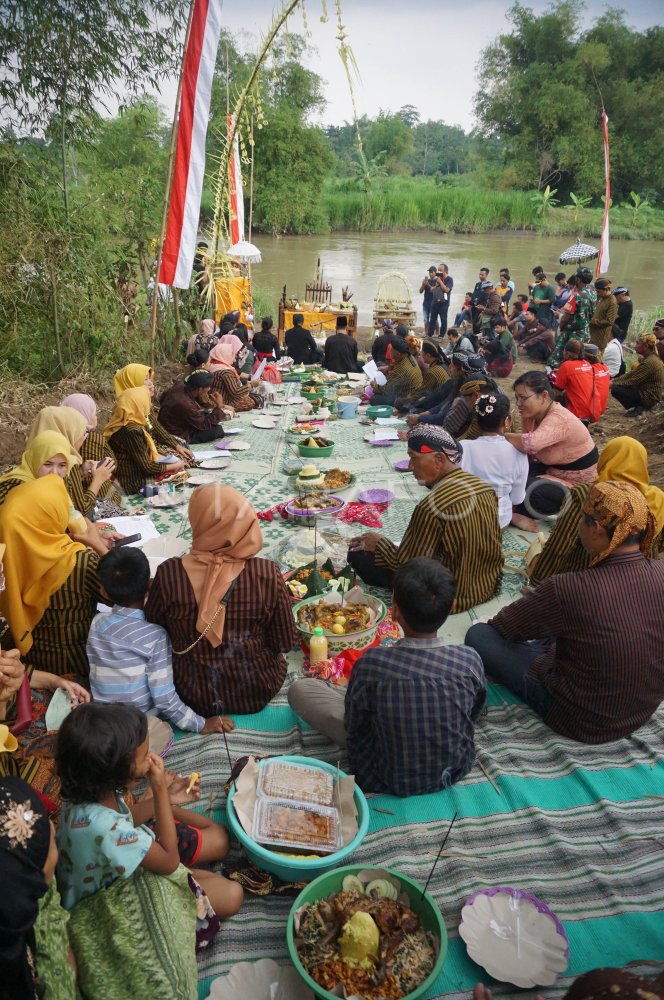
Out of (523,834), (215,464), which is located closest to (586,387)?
(215,464)

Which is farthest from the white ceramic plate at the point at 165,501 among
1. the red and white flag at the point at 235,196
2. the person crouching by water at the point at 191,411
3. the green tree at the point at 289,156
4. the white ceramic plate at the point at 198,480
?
the green tree at the point at 289,156

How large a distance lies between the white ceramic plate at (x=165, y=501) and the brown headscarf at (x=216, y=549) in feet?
8.20

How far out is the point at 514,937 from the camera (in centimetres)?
193

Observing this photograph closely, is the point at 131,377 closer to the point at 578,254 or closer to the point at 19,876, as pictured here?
the point at 19,876

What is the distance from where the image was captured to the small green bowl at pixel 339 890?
5.55 ft

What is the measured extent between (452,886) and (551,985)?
0.39m

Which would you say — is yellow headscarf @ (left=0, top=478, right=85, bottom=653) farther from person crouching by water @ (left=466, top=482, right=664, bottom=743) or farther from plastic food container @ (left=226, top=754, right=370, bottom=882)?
person crouching by water @ (left=466, top=482, right=664, bottom=743)

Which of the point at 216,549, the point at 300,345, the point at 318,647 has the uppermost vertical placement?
the point at 300,345

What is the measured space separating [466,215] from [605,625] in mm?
33078

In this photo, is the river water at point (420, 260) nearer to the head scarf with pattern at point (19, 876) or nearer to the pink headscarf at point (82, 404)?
the pink headscarf at point (82, 404)

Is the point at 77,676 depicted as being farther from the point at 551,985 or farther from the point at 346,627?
the point at 551,985

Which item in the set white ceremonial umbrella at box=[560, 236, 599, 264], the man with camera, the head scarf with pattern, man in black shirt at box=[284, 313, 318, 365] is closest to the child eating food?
the head scarf with pattern

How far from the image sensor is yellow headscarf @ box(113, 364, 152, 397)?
18.3 ft

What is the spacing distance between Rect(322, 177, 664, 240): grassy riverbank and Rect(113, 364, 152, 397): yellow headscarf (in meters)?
29.1
